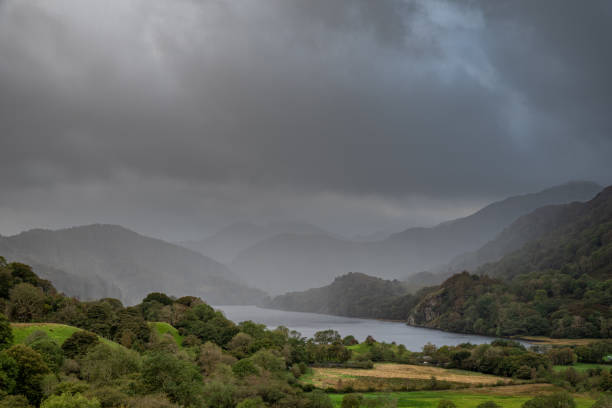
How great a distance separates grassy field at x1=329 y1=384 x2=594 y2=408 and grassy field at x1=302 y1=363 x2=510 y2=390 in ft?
14.9

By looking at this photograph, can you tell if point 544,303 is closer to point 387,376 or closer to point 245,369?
point 387,376

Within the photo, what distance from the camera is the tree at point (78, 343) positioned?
50.2 meters

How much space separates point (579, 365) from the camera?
79.9m

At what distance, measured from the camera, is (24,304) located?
64875 mm

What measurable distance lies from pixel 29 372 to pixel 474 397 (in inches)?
1980

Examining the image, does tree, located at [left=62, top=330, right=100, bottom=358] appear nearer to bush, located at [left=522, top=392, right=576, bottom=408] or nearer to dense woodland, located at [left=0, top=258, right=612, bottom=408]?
dense woodland, located at [left=0, top=258, right=612, bottom=408]

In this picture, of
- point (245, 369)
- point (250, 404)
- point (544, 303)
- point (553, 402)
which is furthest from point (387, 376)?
point (544, 303)

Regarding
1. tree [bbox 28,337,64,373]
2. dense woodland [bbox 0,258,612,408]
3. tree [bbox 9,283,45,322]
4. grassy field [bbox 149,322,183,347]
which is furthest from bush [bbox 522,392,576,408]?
tree [bbox 9,283,45,322]

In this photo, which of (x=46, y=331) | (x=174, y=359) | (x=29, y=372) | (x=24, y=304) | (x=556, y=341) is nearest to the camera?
(x=29, y=372)

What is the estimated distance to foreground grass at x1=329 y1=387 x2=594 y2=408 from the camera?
47.7 m

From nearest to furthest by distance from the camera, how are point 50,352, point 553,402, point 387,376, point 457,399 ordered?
1. point 553,402
2. point 50,352
3. point 457,399
4. point 387,376

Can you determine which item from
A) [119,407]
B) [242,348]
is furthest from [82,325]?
[119,407]

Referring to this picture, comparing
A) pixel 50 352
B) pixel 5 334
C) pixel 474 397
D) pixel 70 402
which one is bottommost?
pixel 474 397

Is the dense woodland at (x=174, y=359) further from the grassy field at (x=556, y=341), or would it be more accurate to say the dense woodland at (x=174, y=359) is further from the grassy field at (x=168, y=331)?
the grassy field at (x=556, y=341)
